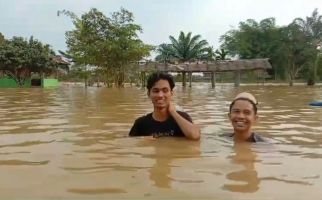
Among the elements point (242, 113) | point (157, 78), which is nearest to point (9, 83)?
point (157, 78)

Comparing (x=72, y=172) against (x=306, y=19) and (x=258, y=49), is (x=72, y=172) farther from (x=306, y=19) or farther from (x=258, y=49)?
(x=258, y=49)

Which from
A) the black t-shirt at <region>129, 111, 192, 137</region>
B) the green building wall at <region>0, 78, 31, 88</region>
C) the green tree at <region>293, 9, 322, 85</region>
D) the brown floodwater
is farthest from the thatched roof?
the black t-shirt at <region>129, 111, 192, 137</region>

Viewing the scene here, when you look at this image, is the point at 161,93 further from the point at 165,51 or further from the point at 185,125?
the point at 165,51

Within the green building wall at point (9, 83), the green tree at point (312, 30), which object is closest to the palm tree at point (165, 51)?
the green tree at point (312, 30)

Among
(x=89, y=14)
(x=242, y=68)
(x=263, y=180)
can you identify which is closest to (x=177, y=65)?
(x=242, y=68)

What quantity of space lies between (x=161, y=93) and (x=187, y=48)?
42652 mm

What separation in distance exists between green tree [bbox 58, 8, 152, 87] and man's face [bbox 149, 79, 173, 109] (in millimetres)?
24984

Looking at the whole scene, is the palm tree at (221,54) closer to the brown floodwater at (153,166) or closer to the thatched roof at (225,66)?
the thatched roof at (225,66)

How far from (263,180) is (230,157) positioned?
0.90 metres

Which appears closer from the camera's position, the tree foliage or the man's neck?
the man's neck

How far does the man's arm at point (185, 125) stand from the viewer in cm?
443

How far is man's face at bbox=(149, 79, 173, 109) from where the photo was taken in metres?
4.29

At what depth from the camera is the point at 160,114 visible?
454cm

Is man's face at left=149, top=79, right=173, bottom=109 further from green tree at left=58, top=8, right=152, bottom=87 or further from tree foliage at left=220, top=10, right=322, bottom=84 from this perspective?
tree foliage at left=220, top=10, right=322, bottom=84
